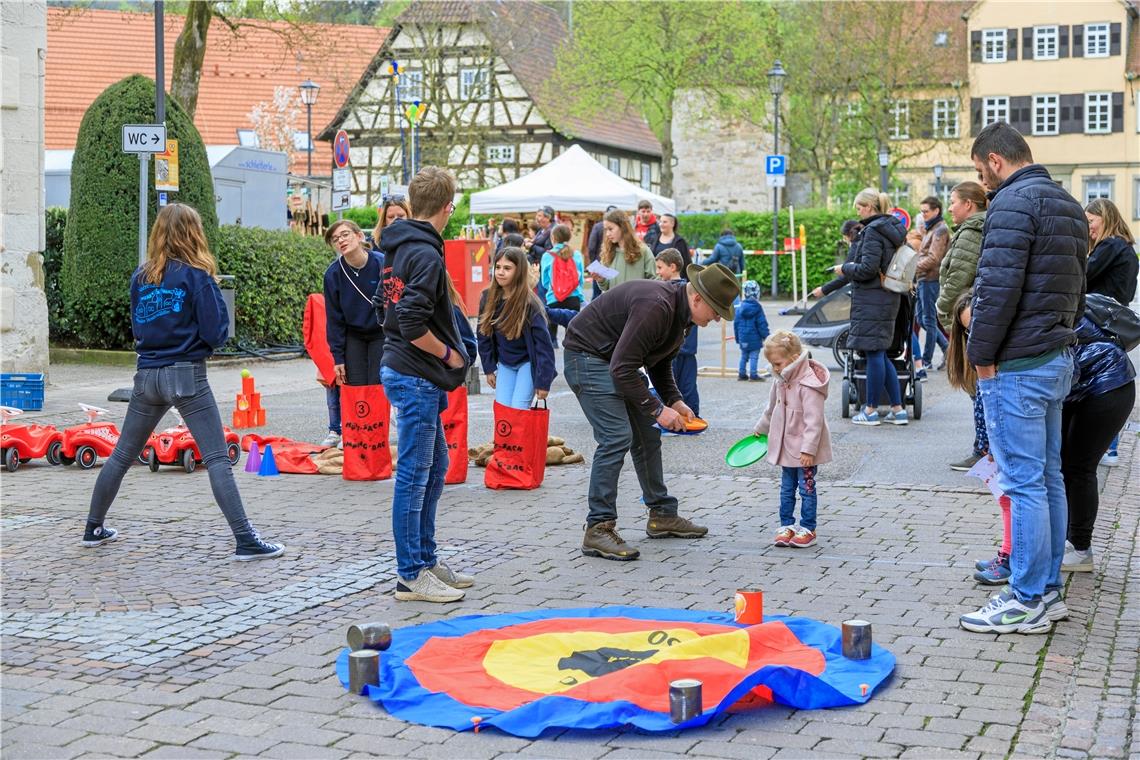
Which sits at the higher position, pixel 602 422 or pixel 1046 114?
pixel 1046 114

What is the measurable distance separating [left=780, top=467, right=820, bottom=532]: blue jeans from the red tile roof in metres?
30.9

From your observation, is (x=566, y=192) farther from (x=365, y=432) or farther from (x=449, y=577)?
(x=449, y=577)

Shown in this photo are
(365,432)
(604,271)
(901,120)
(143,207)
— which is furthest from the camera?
(901,120)

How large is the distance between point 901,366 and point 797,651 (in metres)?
7.88

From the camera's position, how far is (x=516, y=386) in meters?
9.98

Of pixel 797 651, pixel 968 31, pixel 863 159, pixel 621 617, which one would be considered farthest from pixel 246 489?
pixel 968 31

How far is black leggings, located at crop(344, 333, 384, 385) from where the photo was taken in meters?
10.2

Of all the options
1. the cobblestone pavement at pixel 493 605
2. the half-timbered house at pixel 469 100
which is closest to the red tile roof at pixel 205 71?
the half-timbered house at pixel 469 100

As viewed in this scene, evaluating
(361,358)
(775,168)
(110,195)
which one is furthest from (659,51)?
(361,358)

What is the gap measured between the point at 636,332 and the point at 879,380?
19.3 ft

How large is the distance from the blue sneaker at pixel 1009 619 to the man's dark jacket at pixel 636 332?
2015 millimetres

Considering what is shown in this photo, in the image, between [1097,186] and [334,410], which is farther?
[1097,186]

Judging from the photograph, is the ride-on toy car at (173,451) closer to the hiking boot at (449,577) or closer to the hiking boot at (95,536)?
the hiking boot at (95,536)

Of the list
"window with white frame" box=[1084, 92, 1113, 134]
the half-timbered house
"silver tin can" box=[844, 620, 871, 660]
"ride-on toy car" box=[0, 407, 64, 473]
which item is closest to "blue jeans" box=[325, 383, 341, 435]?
"ride-on toy car" box=[0, 407, 64, 473]
